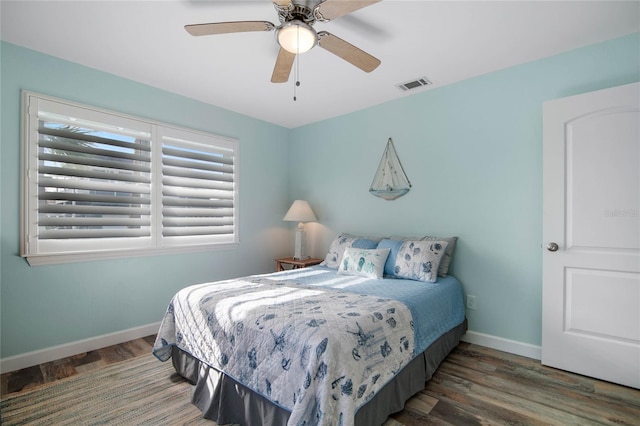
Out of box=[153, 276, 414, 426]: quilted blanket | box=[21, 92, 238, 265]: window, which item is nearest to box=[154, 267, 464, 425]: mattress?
box=[153, 276, 414, 426]: quilted blanket

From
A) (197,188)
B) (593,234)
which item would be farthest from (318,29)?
(593,234)

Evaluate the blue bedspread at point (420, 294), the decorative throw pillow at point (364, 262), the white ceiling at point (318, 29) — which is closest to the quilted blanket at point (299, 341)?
the blue bedspread at point (420, 294)

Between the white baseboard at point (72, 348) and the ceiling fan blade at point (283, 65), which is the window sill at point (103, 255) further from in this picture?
the ceiling fan blade at point (283, 65)

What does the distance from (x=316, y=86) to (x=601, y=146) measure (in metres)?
2.39

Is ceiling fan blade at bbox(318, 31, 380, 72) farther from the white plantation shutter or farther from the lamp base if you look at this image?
the lamp base

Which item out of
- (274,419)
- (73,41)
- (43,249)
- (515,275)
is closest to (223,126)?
(73,41)

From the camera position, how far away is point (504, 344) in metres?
2.72

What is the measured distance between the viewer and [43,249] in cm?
253

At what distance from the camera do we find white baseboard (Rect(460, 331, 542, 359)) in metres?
2.58

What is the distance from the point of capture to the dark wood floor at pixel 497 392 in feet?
5.97

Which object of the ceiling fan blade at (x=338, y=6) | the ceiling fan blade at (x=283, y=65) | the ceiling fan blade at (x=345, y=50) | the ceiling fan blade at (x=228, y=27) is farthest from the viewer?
the ceiling fan blade at (x=283, y=65)

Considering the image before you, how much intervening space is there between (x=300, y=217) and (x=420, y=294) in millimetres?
2053

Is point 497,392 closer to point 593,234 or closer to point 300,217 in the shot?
point 593,234

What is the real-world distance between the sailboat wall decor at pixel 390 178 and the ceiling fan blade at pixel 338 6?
6.63ft
